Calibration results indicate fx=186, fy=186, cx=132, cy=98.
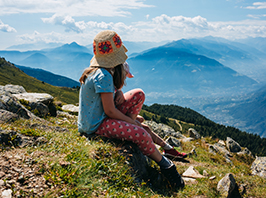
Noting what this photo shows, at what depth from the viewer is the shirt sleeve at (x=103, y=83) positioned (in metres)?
4.86

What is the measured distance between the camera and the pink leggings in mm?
5195

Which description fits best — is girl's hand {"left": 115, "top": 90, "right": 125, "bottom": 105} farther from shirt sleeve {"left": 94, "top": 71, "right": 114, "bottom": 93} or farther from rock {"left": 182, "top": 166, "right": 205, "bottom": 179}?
rock {"left": 182, "top": 166, "right": 205, "bottom": 179}

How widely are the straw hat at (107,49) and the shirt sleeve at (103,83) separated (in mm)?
280

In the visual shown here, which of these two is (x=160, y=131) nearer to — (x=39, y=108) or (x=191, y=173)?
(x=191, y=173)

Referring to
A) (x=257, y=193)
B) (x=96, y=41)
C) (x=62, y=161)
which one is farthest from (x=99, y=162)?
(x=257, y=193)

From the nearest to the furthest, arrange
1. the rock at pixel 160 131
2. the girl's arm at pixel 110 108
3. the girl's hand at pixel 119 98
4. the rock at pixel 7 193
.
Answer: the rock at pixel 7 193, the girl's arm at pixel 110 108, the girl's hand at pixel 119 98, the rock at pixel 160 131

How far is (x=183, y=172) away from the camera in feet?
22.1

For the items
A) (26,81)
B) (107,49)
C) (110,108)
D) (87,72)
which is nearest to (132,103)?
(110,108)

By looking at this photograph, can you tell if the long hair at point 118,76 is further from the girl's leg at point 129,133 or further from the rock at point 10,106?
the rock at point 10,106

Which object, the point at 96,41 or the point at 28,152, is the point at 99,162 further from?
the point at 96,41

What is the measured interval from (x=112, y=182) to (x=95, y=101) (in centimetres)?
221

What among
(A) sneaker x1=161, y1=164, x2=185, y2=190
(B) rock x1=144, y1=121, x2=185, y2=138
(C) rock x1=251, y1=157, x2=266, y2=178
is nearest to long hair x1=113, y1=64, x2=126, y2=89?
(A) sneaker x1=161, y1=164, x2=185, y2=190

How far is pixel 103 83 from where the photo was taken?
15.9 feet

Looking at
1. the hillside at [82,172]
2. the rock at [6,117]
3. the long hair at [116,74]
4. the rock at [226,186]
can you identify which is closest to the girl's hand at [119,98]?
the long hair at [116,74]
